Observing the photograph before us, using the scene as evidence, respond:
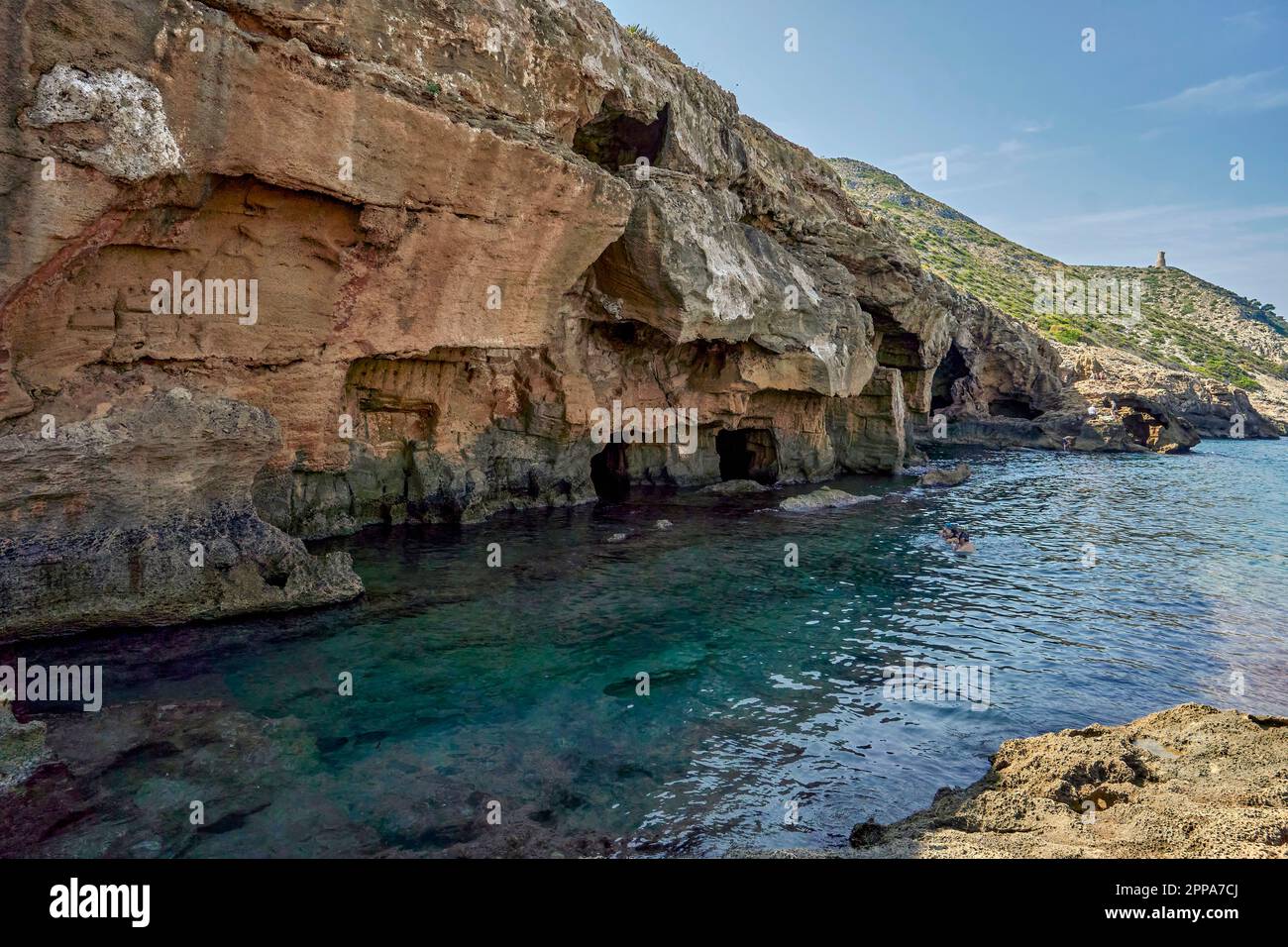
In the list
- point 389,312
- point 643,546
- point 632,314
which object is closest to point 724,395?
point 632,314

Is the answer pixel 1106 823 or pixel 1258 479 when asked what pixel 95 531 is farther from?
pixel 1258 479

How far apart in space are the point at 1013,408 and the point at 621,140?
38.9 metres

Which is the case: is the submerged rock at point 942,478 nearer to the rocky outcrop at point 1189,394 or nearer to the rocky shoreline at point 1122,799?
the rocky shoreline at point 1122,799

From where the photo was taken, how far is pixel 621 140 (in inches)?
805

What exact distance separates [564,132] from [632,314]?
5.00 m

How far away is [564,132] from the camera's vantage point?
56.1 feet

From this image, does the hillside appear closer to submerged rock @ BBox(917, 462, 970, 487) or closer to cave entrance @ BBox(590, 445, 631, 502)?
submerged rock @ BBox(917, 462, 970, 487)

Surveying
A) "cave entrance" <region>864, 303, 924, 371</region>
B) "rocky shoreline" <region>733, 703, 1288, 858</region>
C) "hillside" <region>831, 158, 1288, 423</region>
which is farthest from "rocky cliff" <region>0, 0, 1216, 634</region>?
"hillside" <region>831, 158, 1288, 423</region>

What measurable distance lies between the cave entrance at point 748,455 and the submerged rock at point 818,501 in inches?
126

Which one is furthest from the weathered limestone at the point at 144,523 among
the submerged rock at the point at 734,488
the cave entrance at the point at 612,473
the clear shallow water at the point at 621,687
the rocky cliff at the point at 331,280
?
the submerged rock at the point at 734,488

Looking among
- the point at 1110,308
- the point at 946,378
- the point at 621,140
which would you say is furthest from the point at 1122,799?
the point at 1110,308

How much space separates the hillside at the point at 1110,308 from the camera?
82188 mm

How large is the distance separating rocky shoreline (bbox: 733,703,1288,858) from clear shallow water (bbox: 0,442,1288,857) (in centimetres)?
83

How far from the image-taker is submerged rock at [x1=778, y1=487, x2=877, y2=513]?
22844 millimetres
